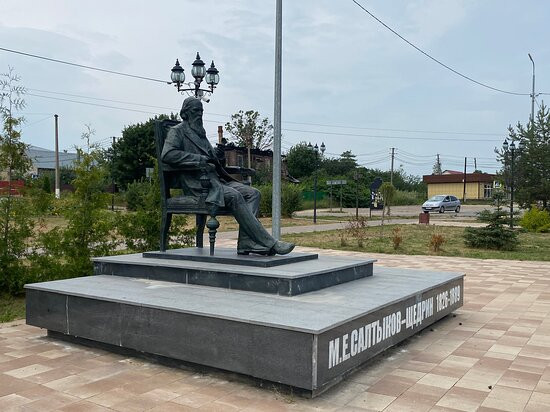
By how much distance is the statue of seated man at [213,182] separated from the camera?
Answer: 19.1 ft

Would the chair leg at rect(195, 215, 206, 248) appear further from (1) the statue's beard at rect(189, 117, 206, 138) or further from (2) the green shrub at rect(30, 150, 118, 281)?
(2) the green shrub at rect(30, 150, 118, 281)

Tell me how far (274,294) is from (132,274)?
1867mm

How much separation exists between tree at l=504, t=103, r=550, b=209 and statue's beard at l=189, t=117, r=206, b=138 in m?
23.2

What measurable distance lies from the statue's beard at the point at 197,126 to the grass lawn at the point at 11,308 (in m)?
2.99

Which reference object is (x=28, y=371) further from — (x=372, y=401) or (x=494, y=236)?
(x=494, y=236)

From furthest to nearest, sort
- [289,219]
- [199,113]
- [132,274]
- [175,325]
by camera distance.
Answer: [289,219]
[199,113]
[132,274]
[175,325]

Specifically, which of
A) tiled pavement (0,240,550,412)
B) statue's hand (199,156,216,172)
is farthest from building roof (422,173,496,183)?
statue's hand (199,156,216,172)

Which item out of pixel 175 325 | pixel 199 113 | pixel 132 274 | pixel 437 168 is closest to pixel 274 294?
pixel 175 325

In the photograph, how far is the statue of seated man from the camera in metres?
5.84

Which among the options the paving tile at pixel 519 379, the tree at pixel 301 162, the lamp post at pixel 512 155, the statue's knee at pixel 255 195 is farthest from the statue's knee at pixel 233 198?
the tree at pixel 301 162

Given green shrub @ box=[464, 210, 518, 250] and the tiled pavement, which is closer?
the tiled pavement

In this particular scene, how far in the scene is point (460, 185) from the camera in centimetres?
5597

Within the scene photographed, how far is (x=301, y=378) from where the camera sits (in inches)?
136

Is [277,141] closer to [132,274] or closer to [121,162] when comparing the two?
[132,274]
